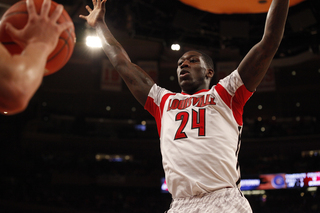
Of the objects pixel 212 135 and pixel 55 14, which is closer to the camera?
pixel 55 14

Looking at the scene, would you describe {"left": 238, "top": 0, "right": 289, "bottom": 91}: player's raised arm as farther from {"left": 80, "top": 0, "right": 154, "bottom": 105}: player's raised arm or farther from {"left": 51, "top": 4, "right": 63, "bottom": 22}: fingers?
{"left": 51, "top": 4, "right": 63, "bottom": 22}: fingers

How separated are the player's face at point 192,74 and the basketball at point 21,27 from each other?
1290mm

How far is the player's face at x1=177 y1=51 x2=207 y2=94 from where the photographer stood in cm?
290

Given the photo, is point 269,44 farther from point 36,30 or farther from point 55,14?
point 36,30

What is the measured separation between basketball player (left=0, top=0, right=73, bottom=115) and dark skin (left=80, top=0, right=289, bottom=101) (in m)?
1.49

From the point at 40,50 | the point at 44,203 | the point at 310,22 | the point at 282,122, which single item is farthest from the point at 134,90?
the point at 282,122

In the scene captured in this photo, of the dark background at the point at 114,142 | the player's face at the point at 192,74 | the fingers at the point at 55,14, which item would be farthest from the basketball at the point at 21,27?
A: the dark background at the point at 114,142

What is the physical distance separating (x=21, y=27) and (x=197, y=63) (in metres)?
1.77

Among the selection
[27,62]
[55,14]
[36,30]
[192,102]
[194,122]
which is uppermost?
[55,14]

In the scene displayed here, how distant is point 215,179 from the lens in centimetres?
222

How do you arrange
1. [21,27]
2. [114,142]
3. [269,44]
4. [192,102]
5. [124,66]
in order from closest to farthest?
[21,27] < [269,44] < [192,102] < [124,66] < [114,142]

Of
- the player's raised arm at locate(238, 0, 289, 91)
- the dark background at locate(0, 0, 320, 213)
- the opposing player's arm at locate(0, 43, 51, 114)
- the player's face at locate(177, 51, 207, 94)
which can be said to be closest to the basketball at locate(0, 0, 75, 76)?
the opposing player's arm at locate(0, 43, 51, 114)

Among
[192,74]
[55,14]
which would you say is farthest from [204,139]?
[55,14]

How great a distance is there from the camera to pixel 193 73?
2.92 meters
